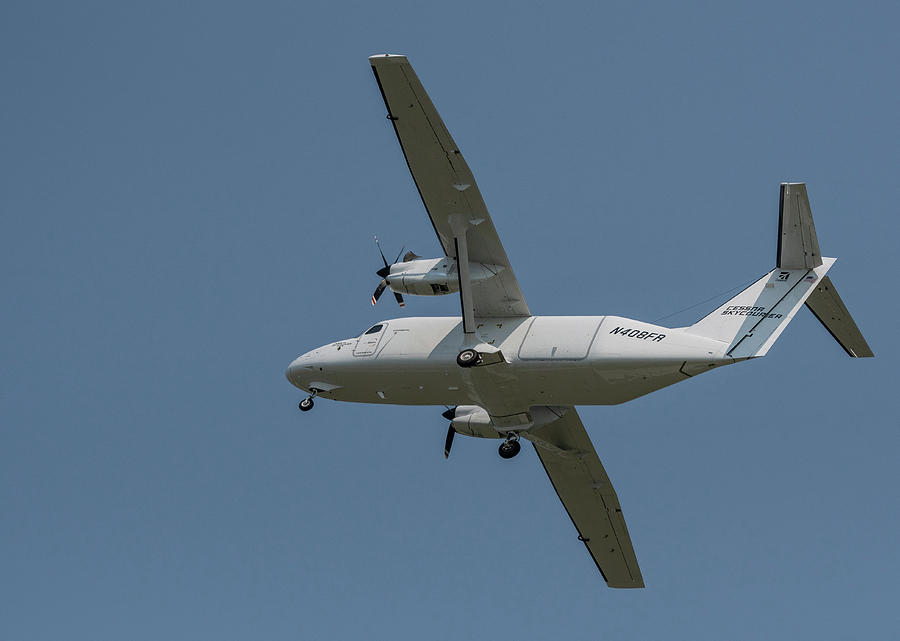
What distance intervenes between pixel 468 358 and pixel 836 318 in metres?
8.30

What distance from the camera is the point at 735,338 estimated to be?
28594 millimetres

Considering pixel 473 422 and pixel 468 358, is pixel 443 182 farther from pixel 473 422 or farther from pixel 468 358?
pixel 473 422

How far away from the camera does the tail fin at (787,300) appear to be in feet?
92.7

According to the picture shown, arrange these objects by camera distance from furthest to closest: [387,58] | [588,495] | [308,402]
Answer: [588,495], [308,402], [387,58]

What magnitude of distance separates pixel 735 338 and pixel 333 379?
32.9ft

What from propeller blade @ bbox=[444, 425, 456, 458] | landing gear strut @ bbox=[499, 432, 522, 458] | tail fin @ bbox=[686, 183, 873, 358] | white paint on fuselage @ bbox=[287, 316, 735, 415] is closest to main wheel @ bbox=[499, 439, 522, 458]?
landing gear strut @ bbox=[499, 432, 522, 458]

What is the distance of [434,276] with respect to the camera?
3045 centimetres

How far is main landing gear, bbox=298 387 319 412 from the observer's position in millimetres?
33219

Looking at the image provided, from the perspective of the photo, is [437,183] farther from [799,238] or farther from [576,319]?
[799,238]

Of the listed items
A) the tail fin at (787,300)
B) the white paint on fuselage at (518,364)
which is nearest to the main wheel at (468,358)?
the white paint on fuselage at (518,364)

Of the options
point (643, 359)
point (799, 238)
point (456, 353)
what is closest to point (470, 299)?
point (456, 353)

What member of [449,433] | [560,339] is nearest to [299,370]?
[449,433]

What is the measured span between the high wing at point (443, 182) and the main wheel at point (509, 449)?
3.13 meters

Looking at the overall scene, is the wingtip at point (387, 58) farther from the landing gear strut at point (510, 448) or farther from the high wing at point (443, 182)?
the landing gear strut at point (510, 448)
